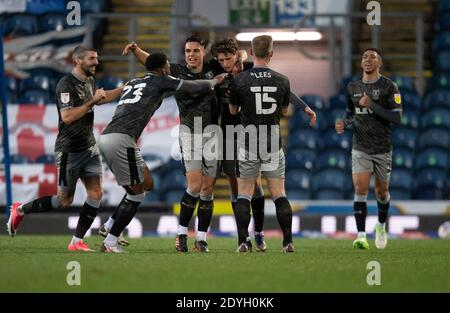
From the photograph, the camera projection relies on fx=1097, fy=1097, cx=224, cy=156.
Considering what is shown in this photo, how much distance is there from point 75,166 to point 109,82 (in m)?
7.07

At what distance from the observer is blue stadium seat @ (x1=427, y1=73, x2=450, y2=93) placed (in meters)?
18.6

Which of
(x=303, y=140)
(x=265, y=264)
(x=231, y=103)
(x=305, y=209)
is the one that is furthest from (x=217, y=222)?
(x=265, y=264)

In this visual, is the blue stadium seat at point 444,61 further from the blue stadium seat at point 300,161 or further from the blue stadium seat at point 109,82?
the blue stadium seat at point 109,82

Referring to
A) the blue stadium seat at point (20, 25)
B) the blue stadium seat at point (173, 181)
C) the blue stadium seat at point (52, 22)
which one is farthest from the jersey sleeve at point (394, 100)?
the blue stadium seat at point (20, 25)

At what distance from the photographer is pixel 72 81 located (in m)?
11.3

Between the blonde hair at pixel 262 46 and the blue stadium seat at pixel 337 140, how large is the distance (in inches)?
286

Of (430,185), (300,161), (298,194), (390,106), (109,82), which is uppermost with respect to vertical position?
(390,106)

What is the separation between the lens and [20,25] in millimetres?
20156

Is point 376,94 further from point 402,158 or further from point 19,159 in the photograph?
point 19,159

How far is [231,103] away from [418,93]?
8.30m

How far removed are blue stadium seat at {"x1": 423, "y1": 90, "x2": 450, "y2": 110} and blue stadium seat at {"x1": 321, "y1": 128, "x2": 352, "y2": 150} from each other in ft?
4.76

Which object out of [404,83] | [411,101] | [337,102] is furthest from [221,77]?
[404,83]

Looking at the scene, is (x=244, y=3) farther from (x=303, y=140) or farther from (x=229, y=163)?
(x=229, y=163)

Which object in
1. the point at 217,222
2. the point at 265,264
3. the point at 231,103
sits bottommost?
the point at 217,222
